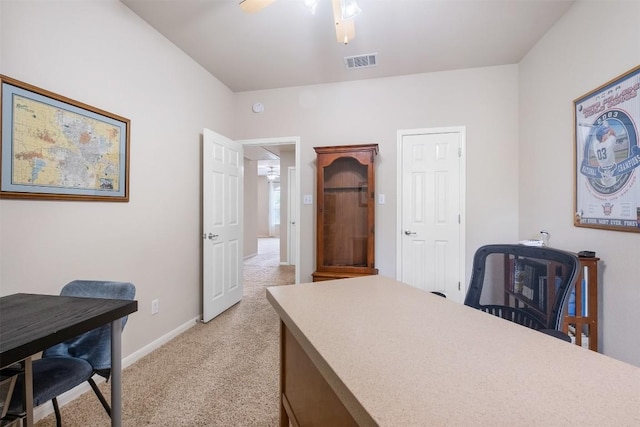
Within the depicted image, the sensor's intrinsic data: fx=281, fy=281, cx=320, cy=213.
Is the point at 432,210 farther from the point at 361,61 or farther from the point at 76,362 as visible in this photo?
the point at 76,362

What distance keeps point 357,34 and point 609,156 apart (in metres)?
2.05

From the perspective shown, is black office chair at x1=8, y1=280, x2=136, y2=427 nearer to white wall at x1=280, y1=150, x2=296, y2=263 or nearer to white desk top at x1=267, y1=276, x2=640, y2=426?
white desk top at x1=267, y1=276, x2=640, y2=426

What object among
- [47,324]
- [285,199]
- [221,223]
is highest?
[285,199]

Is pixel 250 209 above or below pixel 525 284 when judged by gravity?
above

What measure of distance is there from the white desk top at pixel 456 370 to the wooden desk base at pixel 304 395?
0.44ft

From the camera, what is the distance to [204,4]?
2.12 meters

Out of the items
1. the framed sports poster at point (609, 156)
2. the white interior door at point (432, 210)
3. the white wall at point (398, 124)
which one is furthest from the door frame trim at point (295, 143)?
the framed sports poster at point (609, 156)

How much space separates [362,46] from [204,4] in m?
1.38

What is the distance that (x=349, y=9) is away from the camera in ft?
5.49

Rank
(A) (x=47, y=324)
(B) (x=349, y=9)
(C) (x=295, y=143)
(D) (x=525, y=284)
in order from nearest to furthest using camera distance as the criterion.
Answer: (A) (x=47, y=324), (D) (x=525, y=284), (B) (x=349, y=9), (C) (x=295, y=143)

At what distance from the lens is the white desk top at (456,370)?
45 cm

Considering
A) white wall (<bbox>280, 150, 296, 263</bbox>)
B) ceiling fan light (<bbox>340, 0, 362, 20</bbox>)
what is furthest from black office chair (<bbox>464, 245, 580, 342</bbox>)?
white wall (<bbox>280, 150, 296, 263</bbox>)

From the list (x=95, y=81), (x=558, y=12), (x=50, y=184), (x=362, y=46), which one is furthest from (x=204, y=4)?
(x=558, y=12)

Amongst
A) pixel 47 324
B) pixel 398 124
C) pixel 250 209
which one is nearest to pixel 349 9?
pixel 398 124
